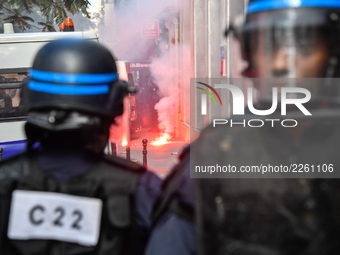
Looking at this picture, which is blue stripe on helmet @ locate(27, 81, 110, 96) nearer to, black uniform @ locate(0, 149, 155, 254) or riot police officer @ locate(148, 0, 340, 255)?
black uniform @ locate(0, 149, 155, 254)

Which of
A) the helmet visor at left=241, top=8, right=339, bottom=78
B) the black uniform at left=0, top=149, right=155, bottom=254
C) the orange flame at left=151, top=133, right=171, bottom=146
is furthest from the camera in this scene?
the orange flame at left=151, top=133, right=171, bottom=146

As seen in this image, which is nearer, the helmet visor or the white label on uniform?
the helmet visor

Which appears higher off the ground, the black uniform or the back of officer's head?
the back of officer's head

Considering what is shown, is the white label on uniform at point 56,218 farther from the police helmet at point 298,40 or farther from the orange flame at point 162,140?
the orange flame at point 162,140

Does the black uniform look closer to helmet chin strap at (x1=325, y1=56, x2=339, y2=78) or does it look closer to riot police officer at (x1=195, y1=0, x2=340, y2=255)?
riot police officer at (x1=195, y1=0, x2=340, y2=255)

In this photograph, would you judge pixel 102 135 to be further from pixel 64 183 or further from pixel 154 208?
pixel 154 208

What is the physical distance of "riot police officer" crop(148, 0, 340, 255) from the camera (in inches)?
56.1

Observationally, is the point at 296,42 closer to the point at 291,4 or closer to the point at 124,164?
the point at 291,4

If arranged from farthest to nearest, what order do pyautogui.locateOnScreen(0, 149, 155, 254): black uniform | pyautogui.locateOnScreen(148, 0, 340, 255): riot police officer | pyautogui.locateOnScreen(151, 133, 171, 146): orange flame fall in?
pyautogui.locateOnScreen(151, 133, 171, 146): orange flame
pyautogui.locateOnScreen(0, 149, 155, 254): black uniform
pyautogui.locateOnScreen(148, 0, 340, 255): riot police officer

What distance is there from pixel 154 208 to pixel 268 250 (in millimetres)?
470

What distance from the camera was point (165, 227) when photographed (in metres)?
1.61

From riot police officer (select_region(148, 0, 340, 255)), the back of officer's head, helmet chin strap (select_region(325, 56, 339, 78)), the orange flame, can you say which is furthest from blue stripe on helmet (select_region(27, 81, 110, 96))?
the orange flame

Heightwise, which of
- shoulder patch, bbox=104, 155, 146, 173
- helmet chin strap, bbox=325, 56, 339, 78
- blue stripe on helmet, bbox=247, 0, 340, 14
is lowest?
shoulder patch, bbox=104, 155, 146, 173

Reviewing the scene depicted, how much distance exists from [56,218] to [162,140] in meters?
15.7
